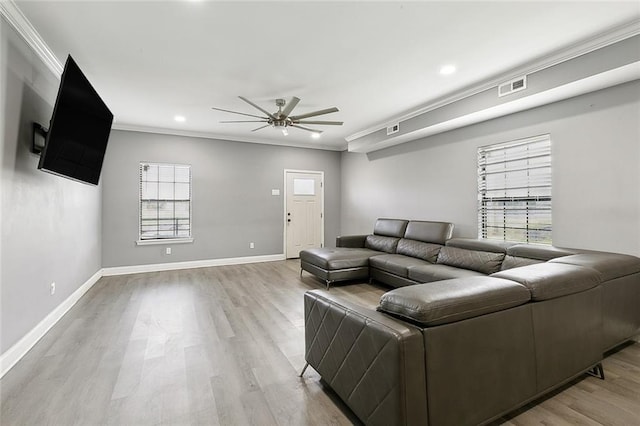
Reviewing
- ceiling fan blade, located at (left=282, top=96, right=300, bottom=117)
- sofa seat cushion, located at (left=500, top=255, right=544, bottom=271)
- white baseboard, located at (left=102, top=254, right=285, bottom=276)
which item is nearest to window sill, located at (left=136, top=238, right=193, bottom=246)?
white baseboard, located at (left=102, top=254, right=285, bottom=276)

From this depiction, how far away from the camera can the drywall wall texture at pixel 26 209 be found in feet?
7.36

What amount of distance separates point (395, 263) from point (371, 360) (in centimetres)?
292

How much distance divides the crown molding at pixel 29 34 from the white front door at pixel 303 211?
4402 mm

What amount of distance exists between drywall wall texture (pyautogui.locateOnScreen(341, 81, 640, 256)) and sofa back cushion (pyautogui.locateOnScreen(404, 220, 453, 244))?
270mm

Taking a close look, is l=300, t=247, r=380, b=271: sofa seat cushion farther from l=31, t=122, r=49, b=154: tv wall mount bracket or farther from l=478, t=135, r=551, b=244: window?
l=31, t=122, r=49, b=154: tv wall mount bracket

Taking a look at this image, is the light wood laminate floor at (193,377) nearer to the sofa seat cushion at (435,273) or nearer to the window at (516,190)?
the sofa seat cushion at (435,273)

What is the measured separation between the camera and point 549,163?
345cm

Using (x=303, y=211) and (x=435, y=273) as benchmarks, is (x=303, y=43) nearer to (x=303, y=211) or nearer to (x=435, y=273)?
(x=435, y=273)

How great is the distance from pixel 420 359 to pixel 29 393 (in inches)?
101

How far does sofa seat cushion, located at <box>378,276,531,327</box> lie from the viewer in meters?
1.32

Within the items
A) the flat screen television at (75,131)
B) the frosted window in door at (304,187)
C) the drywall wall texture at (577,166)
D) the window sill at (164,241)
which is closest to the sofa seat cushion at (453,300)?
the drywall wall texture at (577,166)

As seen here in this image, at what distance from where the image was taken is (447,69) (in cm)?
321

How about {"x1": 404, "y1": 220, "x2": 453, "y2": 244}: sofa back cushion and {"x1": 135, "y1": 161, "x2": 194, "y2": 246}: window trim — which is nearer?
{"x1": 404, "y1": 220, "x2": 453, "y2": 244}: sofa back cushion

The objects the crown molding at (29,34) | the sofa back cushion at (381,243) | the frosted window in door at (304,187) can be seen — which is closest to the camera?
the crown molding at (29,34)
